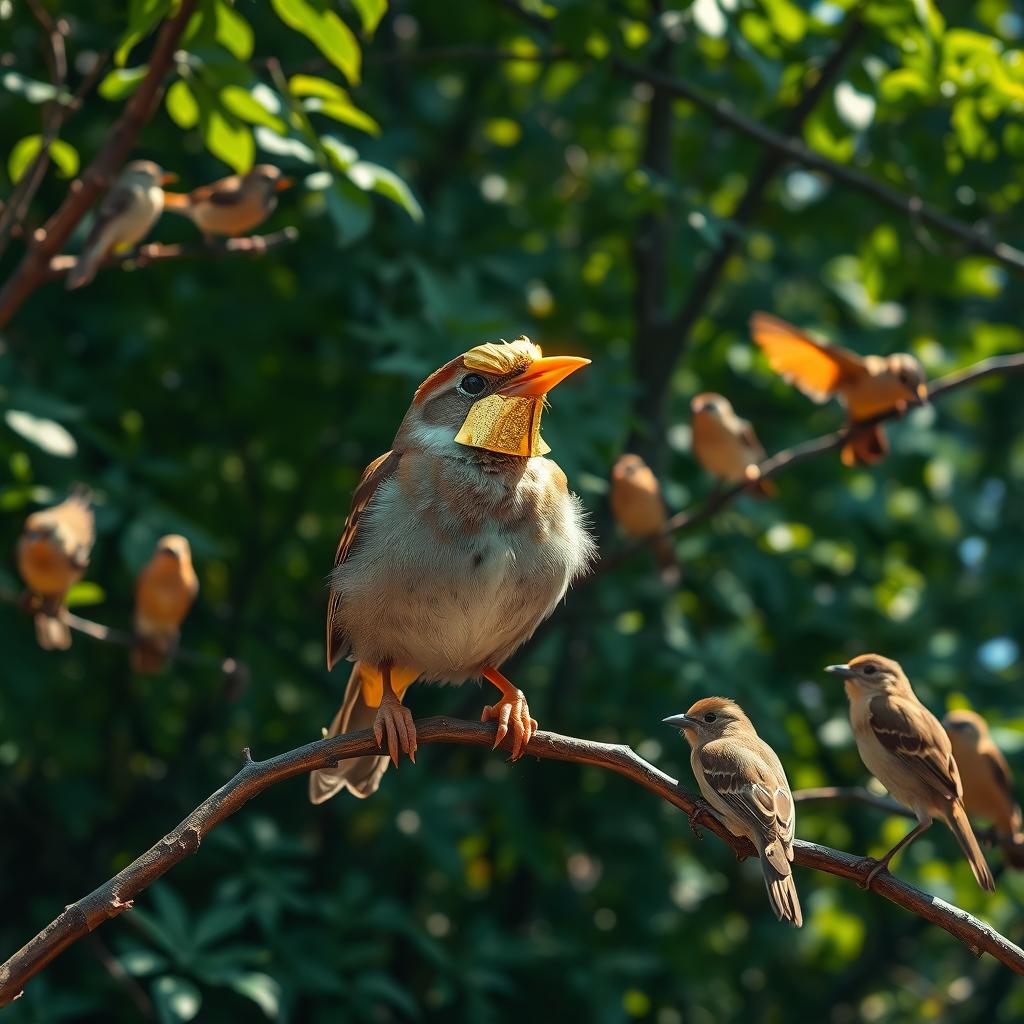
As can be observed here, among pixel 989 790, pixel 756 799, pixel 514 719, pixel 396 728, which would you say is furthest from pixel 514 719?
pixel 989 790

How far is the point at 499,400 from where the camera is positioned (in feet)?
14.0

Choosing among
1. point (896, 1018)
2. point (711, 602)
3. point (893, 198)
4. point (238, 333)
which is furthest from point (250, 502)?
point (896, 1018)

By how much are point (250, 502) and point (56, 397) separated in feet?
3.82

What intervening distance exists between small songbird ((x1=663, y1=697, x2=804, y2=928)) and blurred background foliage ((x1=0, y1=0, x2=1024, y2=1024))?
5.83 ft

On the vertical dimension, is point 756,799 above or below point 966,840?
above

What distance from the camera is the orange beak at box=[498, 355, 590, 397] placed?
13.8 feet

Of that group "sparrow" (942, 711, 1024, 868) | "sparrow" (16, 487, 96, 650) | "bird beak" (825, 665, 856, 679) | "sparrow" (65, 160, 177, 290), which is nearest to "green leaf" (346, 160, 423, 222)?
"sparrow" (65, 160, 177, 290)

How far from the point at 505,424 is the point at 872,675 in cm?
126

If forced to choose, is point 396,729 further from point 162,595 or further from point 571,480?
point 162,595

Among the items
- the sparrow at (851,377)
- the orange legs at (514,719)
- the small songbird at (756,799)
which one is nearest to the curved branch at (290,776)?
the small songbird at (756,799)

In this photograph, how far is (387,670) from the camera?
14.5 feet

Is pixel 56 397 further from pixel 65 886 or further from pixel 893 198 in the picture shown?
pixel 893 198

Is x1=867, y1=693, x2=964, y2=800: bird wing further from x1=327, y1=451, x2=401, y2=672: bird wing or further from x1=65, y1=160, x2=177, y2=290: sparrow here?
x1=65, y1=160, x2=177, y2=290: sparrow

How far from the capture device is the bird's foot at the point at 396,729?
372 cm
